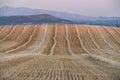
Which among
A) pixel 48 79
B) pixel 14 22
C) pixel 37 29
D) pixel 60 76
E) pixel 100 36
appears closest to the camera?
pixel 48 79

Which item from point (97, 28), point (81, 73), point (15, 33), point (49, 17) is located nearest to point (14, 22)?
point (49, 17)

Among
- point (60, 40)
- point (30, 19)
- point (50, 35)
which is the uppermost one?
point (30, 19)

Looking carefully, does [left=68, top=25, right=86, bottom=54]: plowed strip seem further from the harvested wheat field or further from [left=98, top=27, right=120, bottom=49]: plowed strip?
[left=98, top=27, right=120, bottom=49]: plowed strip

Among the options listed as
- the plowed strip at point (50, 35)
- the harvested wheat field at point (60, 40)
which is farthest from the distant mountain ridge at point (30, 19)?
the plowed strip at point (50, 35)

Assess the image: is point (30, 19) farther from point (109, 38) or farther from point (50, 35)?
point (109, 38)

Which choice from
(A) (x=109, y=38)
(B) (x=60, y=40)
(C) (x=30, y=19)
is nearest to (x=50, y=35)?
(B) (x=60, y=40)

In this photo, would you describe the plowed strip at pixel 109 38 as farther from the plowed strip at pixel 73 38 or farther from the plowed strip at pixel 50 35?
the plowed strip at pixel 50 35

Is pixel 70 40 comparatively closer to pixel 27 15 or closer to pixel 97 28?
pixel 97 28

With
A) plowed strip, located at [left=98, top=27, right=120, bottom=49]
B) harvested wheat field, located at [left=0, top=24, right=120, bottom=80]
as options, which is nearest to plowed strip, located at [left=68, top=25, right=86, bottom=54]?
harvested wheat field, located at [left=0, top=24, right=120, bottom=80]
